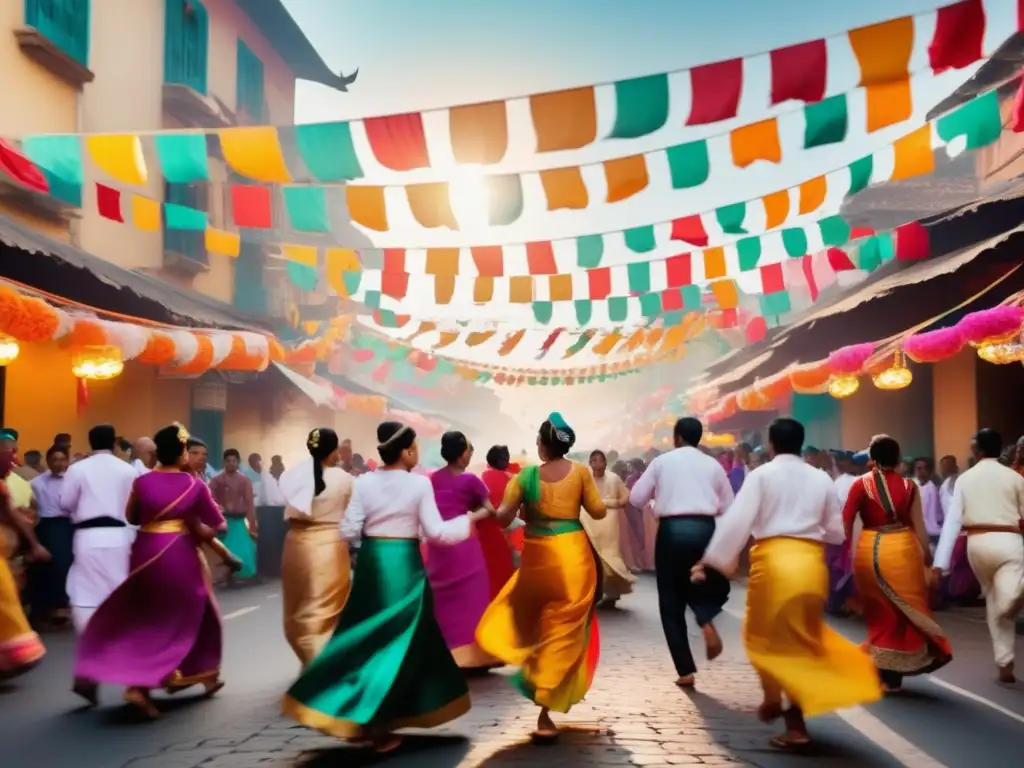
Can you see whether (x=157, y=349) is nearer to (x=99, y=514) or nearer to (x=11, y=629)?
(x=99, y=514)

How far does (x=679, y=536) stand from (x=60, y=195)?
11.3m

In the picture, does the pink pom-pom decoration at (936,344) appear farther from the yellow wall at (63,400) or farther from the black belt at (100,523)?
Answer: the yellow wall at (63,400)

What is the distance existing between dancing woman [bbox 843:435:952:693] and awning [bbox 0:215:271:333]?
8659 mm

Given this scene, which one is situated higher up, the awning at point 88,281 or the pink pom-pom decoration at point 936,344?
the awning at point 88,281

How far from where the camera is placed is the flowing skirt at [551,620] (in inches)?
267

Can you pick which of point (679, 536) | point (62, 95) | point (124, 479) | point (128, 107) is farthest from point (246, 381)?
point (679, 536)

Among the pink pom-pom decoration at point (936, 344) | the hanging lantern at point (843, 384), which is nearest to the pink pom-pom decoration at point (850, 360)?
the hanging lantern at point (843, 384)

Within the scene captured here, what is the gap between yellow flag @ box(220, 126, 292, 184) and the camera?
11.6 m

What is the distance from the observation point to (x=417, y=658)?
254 inches

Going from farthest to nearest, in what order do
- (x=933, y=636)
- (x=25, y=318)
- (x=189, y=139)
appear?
(x=189, y=139), (x=25, y=318), (x=933, y=636)

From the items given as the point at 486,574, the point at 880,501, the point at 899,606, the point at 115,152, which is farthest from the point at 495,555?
the point at 115,152

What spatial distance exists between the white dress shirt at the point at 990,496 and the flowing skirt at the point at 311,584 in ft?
16.2

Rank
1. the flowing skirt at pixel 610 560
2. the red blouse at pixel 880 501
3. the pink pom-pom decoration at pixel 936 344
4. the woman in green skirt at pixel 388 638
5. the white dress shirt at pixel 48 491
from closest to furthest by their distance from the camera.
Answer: the woman in green skirt at pixel 388 638
the red blouse at pixel 880 501
the white dress shirt at pixel 48 491
the pink pom-pom decoration at pixel 936 344
the flowing skirt at pixel 610 560

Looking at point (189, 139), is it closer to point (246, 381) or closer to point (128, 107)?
point (128, 107)
